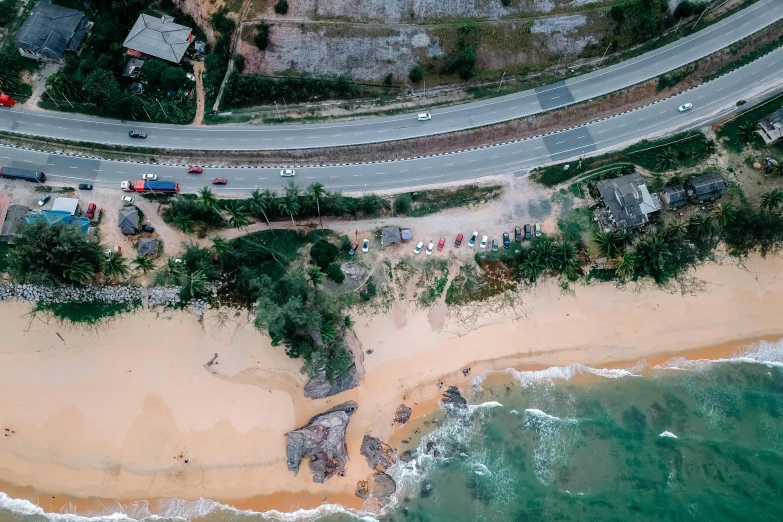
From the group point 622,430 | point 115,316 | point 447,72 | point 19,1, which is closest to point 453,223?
point 447,72

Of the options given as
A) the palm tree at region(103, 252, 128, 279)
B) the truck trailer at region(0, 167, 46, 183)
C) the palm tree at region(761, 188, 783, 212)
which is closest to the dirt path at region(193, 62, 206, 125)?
Answer: the truck trailer at region(0, 167, 46, 183)

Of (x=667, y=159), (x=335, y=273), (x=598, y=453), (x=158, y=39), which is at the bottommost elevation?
(x=598, y=453)

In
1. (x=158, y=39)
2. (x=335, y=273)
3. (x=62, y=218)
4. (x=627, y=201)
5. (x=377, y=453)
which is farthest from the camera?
(x=158, y=39)

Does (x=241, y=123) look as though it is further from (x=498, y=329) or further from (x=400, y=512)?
(x=400, y=512)

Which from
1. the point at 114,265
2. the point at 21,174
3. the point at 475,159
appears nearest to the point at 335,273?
the point at 475,159

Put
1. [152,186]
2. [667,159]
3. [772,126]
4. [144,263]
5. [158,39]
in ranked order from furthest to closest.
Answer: [158,39]
[772,126]
[667,159]
[152,186]
[144,263]

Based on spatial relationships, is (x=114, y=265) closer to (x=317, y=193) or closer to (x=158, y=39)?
(x=317, y=193)

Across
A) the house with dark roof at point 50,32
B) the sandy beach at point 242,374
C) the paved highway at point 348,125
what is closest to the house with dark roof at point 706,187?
the sandy beach at point 242,374

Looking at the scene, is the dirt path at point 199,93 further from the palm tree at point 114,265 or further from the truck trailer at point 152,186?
the palm tree at point 114,265
